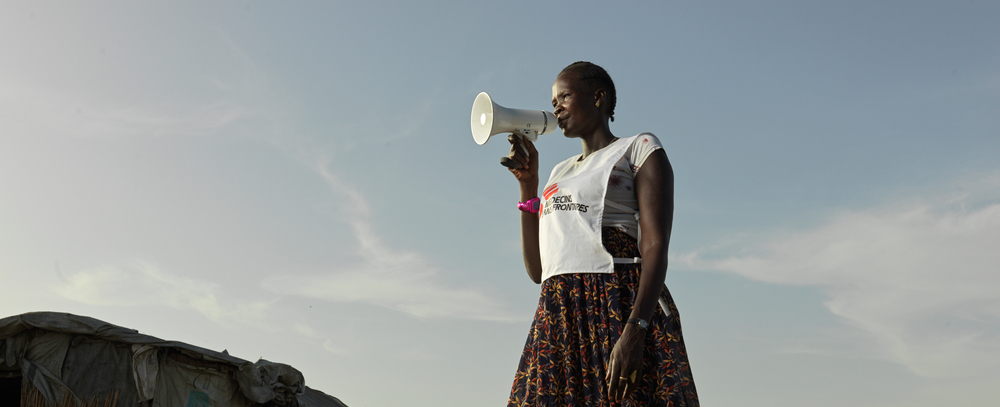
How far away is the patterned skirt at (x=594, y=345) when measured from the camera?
83.5 inches

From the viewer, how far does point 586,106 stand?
260 cm

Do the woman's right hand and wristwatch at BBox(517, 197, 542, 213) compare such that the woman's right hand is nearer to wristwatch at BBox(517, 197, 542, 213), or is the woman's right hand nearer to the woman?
wristwatch at BBox(517, 197, 542, 213)

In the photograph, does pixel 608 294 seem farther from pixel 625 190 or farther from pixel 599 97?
pixel 599 97

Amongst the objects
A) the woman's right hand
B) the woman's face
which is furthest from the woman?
the woman's right hand

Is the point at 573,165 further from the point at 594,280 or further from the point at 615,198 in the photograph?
the point at 594,280

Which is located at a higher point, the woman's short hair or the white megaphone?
the white megaphone

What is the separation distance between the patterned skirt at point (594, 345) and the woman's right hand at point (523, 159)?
64cm

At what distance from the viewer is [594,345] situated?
2.21 m

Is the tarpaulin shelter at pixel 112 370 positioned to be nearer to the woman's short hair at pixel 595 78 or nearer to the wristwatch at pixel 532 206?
the wristwatch at pixel 532 206

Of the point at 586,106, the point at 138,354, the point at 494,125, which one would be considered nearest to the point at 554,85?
the point at 586,106

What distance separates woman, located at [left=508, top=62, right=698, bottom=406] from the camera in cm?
211

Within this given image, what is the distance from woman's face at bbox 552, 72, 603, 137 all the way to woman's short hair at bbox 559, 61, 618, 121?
23mm

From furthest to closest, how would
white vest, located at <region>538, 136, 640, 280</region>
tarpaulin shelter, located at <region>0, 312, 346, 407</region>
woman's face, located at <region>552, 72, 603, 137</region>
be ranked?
1. tarpaulin shelter, located at <region>0, 312, 346, 407</region>
2. woman's face, located at <region>552, 72, 603, 137</region>
3. white vest, located at <region>538, 136, 640, 280</region>

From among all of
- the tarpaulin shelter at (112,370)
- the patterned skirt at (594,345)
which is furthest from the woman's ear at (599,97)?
the tarpaulin shelter at (112,370)
